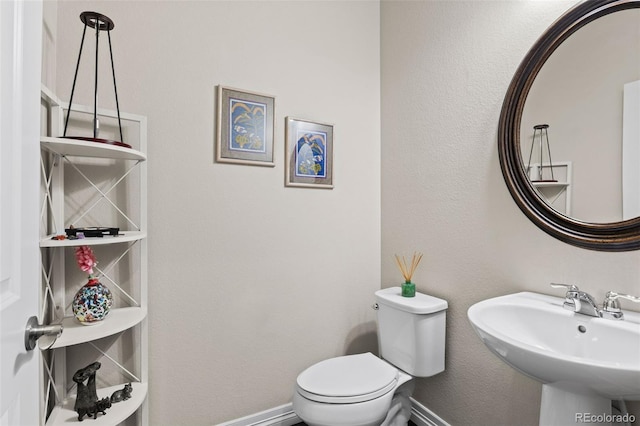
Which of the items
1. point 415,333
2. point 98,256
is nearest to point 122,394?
point 98,256

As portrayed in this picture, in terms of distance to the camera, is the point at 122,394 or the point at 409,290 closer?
the point at 122,394

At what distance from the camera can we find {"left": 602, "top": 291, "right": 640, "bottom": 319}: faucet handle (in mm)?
1024

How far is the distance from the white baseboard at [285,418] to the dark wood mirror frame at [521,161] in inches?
45.6

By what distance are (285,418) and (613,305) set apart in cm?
160

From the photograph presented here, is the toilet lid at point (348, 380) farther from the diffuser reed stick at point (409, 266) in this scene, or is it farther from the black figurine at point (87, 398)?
the black figurine at point (87, 398)

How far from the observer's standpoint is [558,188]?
1265 millimetres

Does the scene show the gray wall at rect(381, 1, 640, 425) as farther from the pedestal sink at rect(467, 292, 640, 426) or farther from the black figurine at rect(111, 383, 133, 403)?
the black figurine at rect(111, 383, 133, 403)

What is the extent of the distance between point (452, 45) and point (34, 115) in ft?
5.69

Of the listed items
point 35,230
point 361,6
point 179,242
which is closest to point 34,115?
point 35,230

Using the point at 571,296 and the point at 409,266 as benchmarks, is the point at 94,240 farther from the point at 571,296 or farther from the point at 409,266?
the point at 571,296

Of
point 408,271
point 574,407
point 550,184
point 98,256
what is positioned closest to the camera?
point 574,407

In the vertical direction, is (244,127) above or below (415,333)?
above

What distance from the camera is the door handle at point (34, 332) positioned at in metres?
0.63

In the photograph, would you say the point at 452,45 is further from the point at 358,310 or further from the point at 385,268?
the point at 358,310
